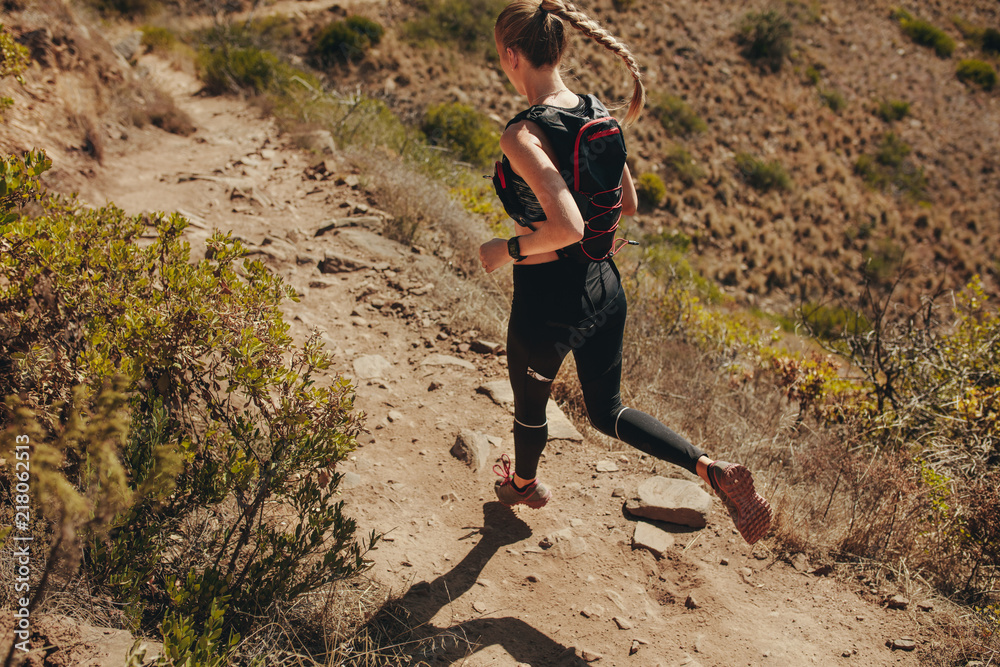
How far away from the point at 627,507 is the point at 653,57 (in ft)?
71.8

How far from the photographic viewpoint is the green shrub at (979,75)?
24.1m

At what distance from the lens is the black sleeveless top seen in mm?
1687

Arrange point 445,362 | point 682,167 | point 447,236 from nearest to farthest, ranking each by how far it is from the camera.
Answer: point 445,362 < point 447,236 < point 682,167

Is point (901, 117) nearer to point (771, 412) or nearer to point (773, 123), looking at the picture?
point (773, 123)

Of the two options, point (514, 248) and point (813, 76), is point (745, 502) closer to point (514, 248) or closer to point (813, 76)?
point (514, 248)

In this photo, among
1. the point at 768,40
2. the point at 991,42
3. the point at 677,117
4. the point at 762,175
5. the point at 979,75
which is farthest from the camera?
the point at 991,42

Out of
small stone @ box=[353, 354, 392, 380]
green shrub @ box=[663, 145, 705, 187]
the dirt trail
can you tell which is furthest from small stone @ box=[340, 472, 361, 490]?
green shrub @ box=[663, 145, 705, 187]

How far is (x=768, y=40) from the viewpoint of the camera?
22.0 meters

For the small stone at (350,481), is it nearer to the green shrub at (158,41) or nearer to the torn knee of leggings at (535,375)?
the torn knee of leggings at (535,375)

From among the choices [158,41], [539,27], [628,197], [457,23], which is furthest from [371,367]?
[457,23]

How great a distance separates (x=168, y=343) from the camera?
193cm

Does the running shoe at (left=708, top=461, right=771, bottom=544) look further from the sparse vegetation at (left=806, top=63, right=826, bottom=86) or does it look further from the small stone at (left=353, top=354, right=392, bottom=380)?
the sparse vegetation at (left=806, top=63, right=826, bottom=86)

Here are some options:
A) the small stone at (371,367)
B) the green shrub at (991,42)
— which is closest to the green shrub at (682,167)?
the small stone at (371,367)

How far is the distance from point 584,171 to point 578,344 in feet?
1.84
